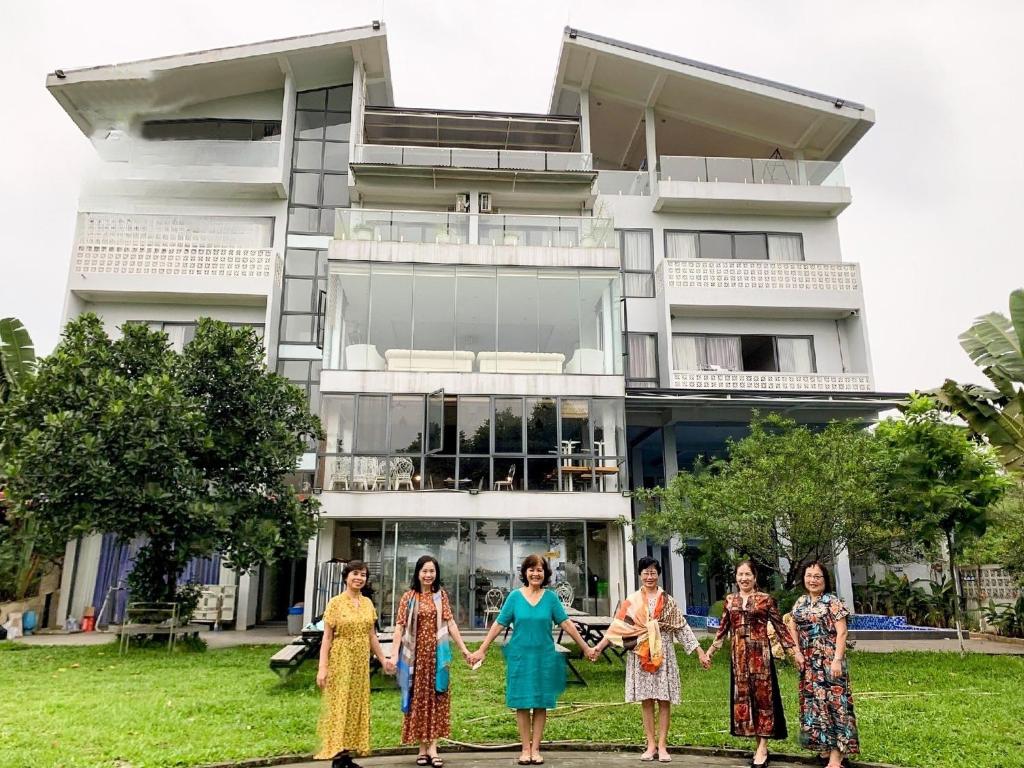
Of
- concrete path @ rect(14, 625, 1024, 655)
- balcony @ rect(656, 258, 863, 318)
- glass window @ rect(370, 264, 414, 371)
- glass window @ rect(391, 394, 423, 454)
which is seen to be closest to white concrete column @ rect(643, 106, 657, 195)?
balcony @ rect(656, 258, 863, 318)

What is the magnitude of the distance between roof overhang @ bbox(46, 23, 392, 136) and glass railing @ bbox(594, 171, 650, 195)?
7.94 meters

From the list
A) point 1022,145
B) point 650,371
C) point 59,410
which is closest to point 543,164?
point 650,371

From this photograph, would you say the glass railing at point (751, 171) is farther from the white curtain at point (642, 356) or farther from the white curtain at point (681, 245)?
the white curtain at point (642, 356)

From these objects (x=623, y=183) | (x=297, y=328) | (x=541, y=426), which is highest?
(x=623, y=183)

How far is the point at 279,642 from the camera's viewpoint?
15039 millimetres

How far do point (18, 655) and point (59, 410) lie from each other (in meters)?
4.23

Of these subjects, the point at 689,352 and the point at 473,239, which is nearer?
the point at 473,239

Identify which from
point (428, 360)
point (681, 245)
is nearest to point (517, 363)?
point (428, 360)

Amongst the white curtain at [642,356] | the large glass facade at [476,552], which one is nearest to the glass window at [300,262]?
the large glass facade at [476,552]

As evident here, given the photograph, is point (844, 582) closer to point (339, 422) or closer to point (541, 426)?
point (541, 426)

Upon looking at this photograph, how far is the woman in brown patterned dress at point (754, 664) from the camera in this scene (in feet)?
19.5

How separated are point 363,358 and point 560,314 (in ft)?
16.1

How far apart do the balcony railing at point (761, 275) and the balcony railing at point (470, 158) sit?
417 centimetres

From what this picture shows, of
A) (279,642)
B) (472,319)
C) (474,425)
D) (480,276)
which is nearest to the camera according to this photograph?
(279,642)
